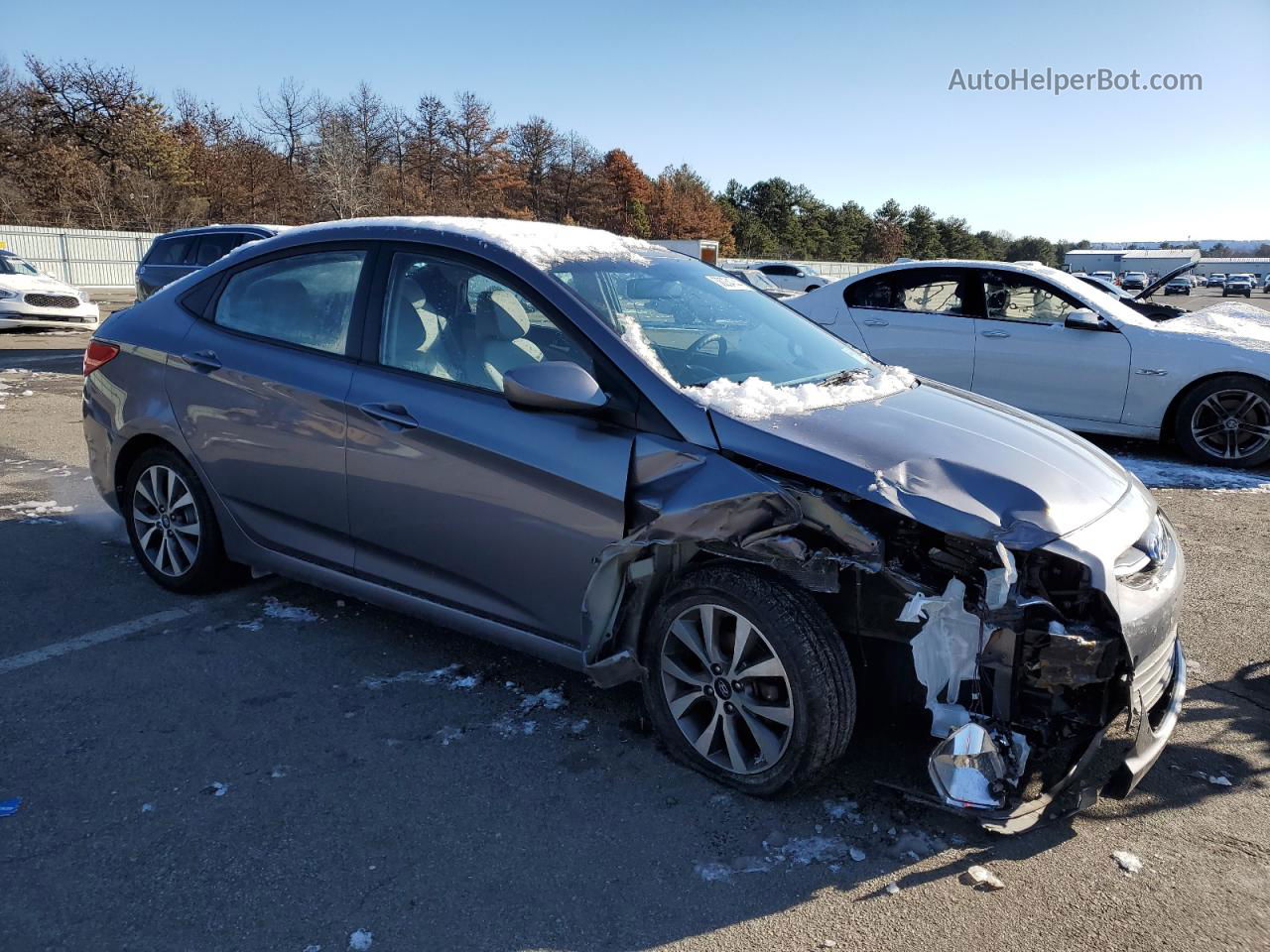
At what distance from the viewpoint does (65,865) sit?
256 centimetres

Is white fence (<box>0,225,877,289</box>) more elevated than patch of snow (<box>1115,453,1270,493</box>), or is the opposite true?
white fence (<box>0,225,877,289</box>)

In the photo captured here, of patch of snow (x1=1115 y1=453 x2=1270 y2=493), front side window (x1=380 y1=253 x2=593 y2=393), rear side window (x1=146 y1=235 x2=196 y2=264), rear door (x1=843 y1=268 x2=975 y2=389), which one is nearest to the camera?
front side window (x1=380 y1=253 x2=593 y2=393)

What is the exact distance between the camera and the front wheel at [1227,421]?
765 centimetres

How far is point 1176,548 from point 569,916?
93.1 inches

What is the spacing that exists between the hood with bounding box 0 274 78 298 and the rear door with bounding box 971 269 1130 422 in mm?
15165

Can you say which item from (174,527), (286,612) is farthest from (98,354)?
(286,612)

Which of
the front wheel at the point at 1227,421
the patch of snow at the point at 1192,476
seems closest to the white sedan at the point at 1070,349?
the front wheel at the point at 1227,421

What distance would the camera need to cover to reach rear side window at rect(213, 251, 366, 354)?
12.7 feet

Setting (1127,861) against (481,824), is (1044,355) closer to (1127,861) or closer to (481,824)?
(1127,861)

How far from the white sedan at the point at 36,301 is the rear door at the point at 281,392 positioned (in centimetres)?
1401

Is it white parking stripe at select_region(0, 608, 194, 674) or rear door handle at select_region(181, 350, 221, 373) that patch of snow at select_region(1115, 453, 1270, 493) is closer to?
rear door handle at select_region(181, 350, 221, 373)

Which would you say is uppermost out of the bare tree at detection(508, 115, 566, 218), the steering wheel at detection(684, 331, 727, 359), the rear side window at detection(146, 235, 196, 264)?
the bare tree at detection(508, 115, 566, 218)

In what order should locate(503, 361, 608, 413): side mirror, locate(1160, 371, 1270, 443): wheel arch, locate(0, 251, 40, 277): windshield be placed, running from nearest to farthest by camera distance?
locate(503, 361, 608, 413): side mirror, locate(1160, 371, 1270, 443): wheel arch, locate(0, 251, 40, 277): windshield

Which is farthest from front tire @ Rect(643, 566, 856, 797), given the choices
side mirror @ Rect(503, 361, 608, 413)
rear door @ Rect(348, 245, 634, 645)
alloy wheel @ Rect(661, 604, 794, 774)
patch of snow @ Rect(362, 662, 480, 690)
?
patch of snow @ Rect(362, 662, 480, 690)
